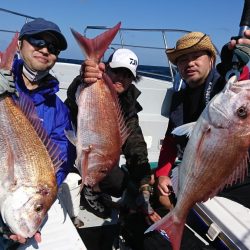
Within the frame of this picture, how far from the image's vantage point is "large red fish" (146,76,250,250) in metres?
2.16

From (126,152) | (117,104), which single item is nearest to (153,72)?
(126,152)

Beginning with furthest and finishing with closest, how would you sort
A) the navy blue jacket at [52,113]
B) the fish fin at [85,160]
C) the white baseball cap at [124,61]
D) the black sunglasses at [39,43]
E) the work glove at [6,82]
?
the white baseball cap at [124,61], the navy blue jacket at [52,113], the black sunglasses at [39,43], the fish fin at [85,160], the work glove at [6,82]

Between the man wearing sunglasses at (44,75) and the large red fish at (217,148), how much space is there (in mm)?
1178

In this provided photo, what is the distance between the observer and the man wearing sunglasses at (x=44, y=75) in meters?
2.95

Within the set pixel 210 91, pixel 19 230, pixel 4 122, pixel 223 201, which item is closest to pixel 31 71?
pixel 4 122

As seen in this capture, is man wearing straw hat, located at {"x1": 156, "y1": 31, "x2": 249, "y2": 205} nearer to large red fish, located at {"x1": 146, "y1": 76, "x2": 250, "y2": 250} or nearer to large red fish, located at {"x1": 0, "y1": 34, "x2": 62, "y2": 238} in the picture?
large red fish, located at {"x1": 146, "y1": 76, "x2": 250, "y2": 250}

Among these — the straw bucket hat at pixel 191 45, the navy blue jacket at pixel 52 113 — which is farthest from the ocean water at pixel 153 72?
A: the navy blue jacket at pixel 52 113

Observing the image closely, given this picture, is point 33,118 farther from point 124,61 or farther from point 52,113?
point 124,61

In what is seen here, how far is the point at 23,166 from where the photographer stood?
240cm

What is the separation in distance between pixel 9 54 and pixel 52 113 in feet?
3.10

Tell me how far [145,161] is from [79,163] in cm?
187

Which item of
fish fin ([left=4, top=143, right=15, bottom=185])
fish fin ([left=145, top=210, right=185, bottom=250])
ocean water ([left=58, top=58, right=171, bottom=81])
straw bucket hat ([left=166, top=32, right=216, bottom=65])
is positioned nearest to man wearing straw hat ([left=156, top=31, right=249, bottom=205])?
straw bucket hat ([left=166, top=32, right=216, bottom=65])

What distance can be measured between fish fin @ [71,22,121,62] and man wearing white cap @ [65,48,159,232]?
52.6 inches

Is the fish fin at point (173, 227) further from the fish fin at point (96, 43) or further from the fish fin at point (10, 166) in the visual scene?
the fish fin at point (96, 43)
